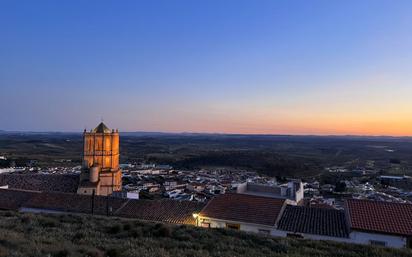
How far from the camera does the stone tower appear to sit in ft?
106

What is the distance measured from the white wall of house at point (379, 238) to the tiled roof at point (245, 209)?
346cm

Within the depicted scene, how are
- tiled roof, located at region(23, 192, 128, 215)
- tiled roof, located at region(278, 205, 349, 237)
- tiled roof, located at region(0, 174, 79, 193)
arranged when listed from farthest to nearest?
tiled roof, located at region(0, 174, 79, 193) < tiled roof, located at region(23, 192, 128, 215) < tiled roof, located at region(278, 205, 349, 237)

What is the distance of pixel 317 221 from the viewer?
17766 mm

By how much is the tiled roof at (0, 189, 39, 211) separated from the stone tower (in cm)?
634

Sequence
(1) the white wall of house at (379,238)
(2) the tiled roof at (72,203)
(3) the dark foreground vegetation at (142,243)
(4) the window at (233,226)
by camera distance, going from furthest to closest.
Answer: (2) the tiled roof at (72,203)
(4) the window at (233,226)
(1) the white wall of house at (379,238)
(3) the dark foreground vegetation at (142,243)

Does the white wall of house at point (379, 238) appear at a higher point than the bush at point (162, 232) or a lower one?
lower

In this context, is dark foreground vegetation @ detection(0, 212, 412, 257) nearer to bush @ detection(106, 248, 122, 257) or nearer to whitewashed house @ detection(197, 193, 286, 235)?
bush @ detection(106, 248, 122, 257)

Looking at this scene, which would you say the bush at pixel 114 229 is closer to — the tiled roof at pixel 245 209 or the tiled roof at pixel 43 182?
the tiled roof at pixel 245 209

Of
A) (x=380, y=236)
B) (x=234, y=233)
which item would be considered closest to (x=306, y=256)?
(x=234, y=233)

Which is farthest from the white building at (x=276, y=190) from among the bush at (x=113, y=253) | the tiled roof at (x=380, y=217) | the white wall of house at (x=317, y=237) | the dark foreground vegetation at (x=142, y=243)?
the bush at (x=113, y=253)

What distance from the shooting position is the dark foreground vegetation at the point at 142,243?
8.80 m

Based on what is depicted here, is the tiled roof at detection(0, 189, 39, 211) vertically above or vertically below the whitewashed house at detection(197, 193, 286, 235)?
below

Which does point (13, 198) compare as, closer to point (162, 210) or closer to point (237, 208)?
point (162, 210)

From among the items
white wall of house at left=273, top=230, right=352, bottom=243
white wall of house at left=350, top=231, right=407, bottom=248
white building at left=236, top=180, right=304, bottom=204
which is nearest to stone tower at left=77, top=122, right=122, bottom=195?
white building at left=236, top=180, right=304, bottom=204
